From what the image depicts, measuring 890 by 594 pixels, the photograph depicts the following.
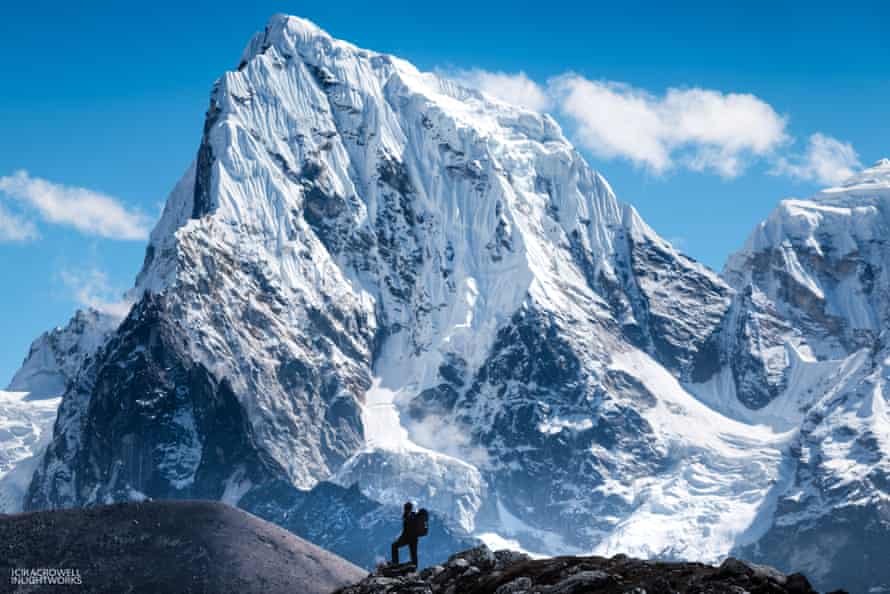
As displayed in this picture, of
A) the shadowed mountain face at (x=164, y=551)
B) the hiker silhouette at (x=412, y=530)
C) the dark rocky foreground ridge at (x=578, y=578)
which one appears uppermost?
the shadowed mountain face at (x=164, y=551)

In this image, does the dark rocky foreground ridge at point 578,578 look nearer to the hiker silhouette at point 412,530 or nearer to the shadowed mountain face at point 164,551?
the hiker silhouette at point 412,530

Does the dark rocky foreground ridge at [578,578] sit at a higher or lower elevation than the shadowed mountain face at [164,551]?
lower

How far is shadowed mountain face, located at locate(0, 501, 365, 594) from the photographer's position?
575 feet

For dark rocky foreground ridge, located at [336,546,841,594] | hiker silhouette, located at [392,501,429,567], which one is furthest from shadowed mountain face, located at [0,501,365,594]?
dark rocky foreground ridge, located at [336,546,841,594]

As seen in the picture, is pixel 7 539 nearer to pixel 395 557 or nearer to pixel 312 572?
pixel 312 572

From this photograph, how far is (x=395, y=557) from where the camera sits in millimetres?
114938

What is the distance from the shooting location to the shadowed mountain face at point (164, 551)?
175250mm

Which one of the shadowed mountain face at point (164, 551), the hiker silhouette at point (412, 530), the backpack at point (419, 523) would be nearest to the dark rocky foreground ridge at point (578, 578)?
the hiker silhouette at point (412, 530)

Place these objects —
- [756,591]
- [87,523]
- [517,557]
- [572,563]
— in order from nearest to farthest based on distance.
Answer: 1. [756,591]
2. [572,563]
3. [517,557]
4. [87,523]

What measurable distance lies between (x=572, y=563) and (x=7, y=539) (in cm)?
9844

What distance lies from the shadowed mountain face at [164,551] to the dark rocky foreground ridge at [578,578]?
234 ft

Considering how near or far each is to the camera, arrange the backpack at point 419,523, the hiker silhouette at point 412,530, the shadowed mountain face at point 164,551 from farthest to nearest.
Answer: the shadowed mountain face at point 164,551 < the backpack at point 419,523 < the hiker silhouette at point 412,530

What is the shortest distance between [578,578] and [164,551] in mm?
98112

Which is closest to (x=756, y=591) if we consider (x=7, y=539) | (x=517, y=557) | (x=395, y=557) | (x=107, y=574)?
(x=517, y=557)
